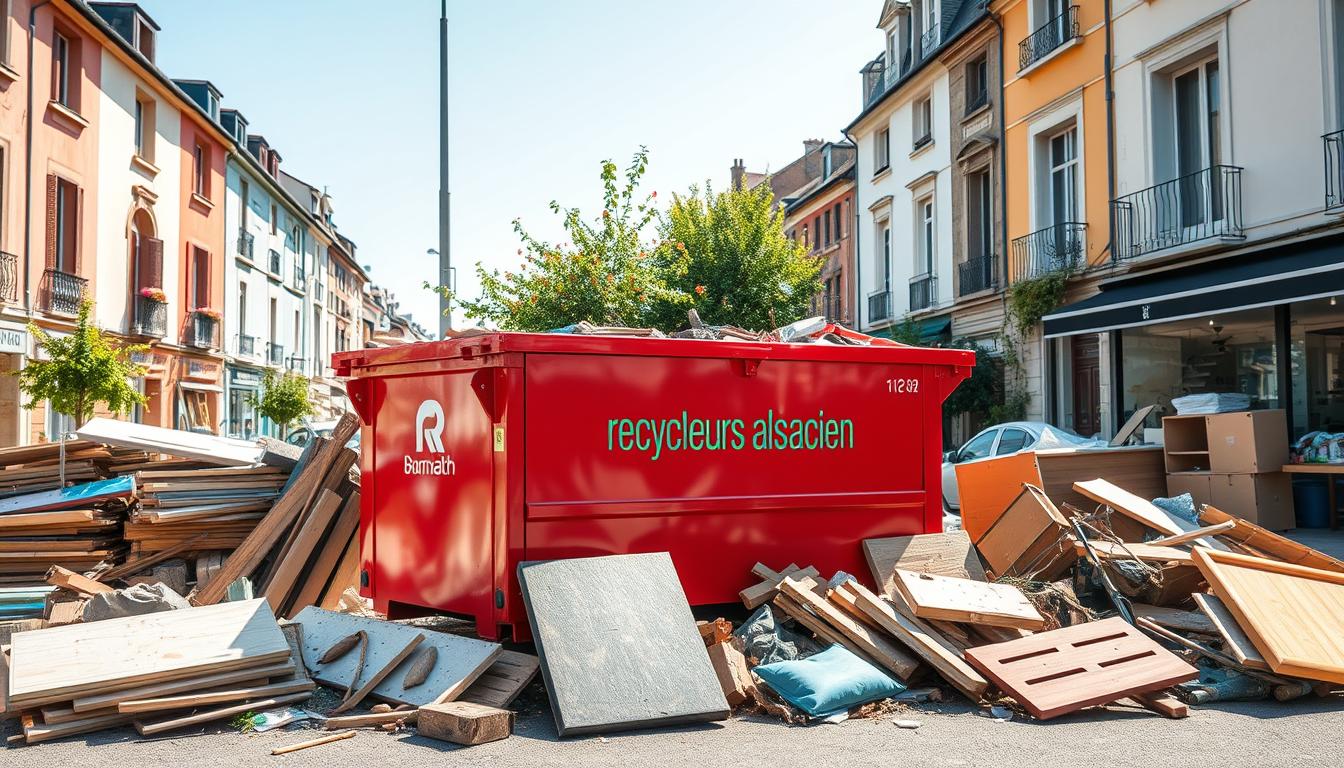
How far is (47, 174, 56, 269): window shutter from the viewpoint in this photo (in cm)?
1995

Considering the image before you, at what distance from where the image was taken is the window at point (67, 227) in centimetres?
2072

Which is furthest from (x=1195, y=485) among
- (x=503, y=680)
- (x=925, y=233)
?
(x=925, y=233)

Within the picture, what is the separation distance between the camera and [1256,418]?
445 inches

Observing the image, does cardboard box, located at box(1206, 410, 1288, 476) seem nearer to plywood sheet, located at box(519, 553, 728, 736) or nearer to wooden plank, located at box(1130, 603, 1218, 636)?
wooden plank, located at box(1130, 603, 1218, 636)

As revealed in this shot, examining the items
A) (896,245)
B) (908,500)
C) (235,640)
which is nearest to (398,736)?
(235,640)

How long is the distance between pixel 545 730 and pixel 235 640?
1613 millimetres

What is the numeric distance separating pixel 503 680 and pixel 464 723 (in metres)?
0.56

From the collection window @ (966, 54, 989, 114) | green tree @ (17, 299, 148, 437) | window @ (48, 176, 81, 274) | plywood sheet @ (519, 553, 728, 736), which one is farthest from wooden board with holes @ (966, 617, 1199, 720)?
window @ (48, 176, 81, 274)

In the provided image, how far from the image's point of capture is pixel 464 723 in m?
4.32

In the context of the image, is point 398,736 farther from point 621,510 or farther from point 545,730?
point 621,510

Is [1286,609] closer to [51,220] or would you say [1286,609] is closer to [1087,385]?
[1087,385]

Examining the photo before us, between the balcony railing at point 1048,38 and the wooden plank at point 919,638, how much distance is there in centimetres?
1588

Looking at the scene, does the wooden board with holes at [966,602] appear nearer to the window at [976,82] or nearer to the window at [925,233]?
the window at [976,82]

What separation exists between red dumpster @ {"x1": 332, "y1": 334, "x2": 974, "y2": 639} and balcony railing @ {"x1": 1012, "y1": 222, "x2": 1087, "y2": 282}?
13.2 m
